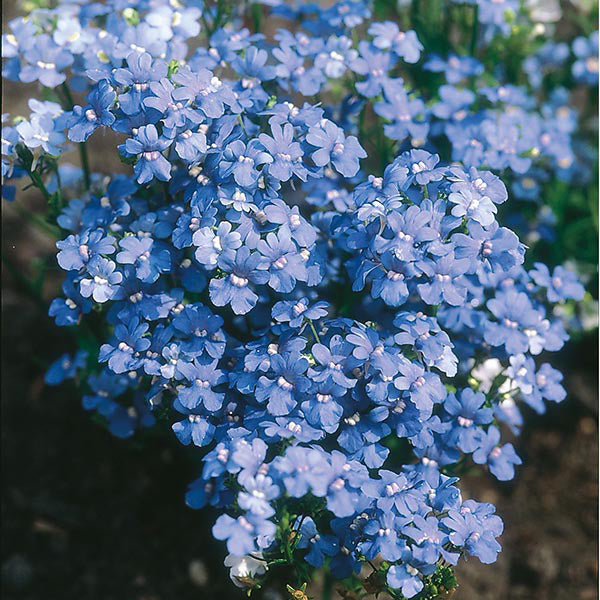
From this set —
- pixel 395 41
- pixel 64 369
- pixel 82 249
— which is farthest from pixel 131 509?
pixel 395 41

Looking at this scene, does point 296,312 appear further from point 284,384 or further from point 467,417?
point 467,417

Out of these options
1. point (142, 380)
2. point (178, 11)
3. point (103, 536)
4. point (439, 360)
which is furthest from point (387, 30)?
point (103, 536)

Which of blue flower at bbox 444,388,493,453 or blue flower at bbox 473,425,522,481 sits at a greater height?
blue flower at bbox 444,388,493,453

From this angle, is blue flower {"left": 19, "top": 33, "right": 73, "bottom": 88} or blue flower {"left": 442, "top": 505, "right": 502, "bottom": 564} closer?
blue flower {"left": 442, "top": 505, "right": 502, "bottom": 564}

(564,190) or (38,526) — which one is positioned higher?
(564,190)

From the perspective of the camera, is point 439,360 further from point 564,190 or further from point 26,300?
point 26,300

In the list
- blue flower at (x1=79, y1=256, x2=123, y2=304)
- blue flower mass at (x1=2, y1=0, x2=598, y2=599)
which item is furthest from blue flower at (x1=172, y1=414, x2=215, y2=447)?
blue flower at (x1=79, y1=256, x2=123, y2=304)

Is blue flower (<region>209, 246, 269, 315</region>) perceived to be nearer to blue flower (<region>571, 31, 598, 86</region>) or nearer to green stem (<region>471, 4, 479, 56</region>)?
green stem (<region>471, 4, 479, 56</region>)

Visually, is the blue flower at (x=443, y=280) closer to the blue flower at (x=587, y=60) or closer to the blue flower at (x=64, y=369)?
the blue flower at (x=64, y=369)
